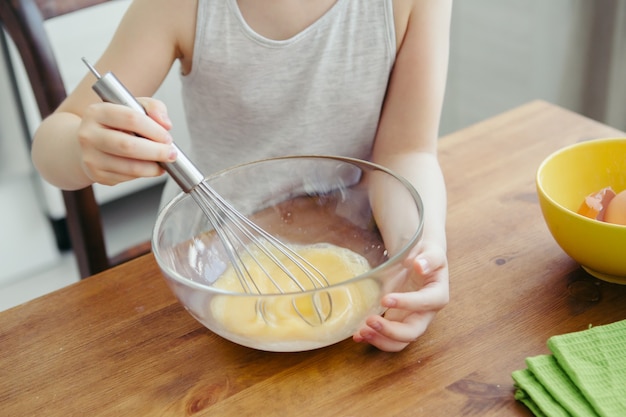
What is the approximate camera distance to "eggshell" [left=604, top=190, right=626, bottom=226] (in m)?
0.66

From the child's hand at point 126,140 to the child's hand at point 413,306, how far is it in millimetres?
211

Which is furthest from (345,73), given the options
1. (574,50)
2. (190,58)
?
(574,50)

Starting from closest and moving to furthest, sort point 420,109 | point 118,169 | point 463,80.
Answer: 1. point 118,169
2. point 420,109
3. point 463,80

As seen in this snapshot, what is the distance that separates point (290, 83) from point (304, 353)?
0.43m

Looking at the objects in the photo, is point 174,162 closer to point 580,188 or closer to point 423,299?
point 423,299

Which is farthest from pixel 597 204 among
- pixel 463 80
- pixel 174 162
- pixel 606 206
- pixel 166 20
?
pixel 463 80

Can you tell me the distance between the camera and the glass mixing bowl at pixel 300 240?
0.56 m

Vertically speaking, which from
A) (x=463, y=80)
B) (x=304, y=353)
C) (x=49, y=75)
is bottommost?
(x=463, y=80)

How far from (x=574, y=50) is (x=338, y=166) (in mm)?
1265

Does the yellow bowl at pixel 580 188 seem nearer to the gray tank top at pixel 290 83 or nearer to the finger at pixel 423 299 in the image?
the finger at pixel 423 299

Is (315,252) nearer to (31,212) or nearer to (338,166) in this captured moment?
(338,166)

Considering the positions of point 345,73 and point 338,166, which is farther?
point 345,73

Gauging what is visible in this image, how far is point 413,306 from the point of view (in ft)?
1.96

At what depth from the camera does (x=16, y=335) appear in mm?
667
